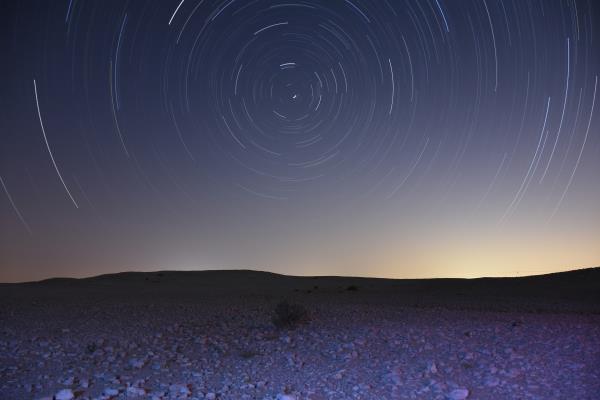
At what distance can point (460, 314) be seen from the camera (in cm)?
1406

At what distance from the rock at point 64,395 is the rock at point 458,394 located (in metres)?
5.29

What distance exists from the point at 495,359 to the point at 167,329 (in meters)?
7.13

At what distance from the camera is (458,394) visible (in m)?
7.07

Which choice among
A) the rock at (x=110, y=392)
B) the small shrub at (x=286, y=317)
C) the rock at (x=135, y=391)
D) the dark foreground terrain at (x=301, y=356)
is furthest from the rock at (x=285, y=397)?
the small shrub at (x=286, y=317)

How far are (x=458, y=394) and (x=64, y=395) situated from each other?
551 centimetres

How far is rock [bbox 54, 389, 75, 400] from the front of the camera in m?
6.98

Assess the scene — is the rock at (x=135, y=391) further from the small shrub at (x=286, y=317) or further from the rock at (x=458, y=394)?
the small shrub at (x=286, y=317)

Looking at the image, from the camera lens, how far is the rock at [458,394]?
276 inches

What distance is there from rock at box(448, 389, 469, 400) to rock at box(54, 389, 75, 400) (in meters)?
5.29

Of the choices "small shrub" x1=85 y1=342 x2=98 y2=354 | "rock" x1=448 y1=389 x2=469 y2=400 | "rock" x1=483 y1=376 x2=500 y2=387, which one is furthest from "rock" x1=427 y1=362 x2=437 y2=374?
"small shrub" x1=85 y1=342 x2=98 y2=354

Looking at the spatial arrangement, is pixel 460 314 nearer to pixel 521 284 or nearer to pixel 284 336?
pixel 284 336

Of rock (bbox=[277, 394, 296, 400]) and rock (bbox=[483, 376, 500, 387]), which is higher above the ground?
rock (bbox=[483, 376, 500, 387])

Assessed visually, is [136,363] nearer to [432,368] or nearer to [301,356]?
[301,356]

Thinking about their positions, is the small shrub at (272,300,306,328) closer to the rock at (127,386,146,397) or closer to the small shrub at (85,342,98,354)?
the small shrub at (85,342,98,354)
